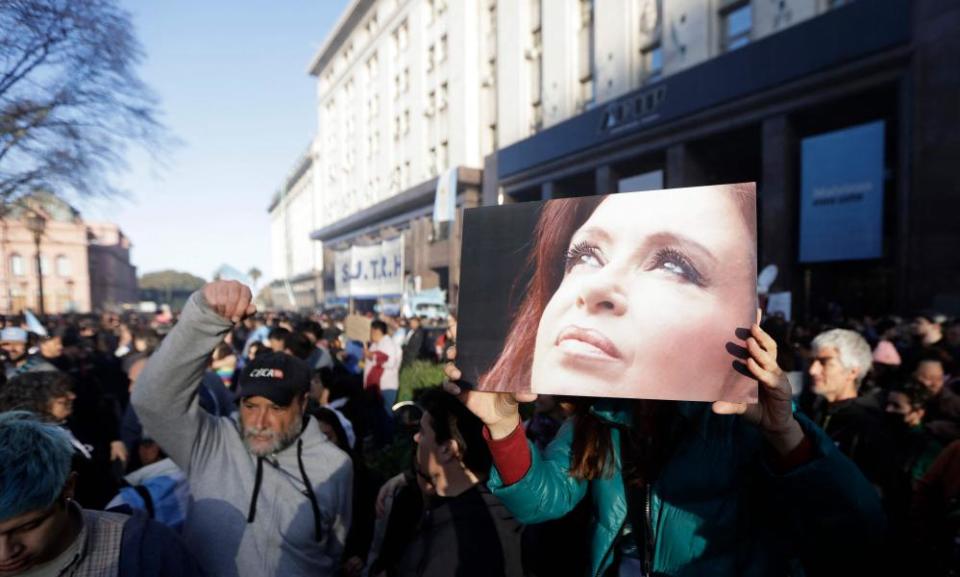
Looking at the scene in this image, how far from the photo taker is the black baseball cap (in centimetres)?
229

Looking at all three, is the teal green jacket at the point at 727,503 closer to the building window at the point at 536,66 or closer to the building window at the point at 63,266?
the building window at the point at 536,66

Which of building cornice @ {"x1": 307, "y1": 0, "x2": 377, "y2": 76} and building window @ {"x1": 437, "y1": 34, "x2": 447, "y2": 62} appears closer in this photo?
building window @ {"x1": 437, "y1": 34, "x2": 447, "y2": 62}

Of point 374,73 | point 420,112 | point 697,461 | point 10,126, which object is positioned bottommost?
point 697,461

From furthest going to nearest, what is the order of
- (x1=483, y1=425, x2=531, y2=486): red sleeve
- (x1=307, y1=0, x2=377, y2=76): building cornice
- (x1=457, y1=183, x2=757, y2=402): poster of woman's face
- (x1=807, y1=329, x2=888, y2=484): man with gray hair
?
(x1=307, y1=0, x2=377, y2=76): building cornice → (x1=807, y1=329, x2=888, y2=484): man with gray hair → (x1=483, y1=425, x2=531, y2=486): red sleeve → (x1=457, y1=183, x2=757, y2=402): poster of woman's face

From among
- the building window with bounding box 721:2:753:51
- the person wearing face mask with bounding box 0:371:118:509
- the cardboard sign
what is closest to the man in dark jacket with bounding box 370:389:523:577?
the person wearing face mask with bounding box 0:371:118:509

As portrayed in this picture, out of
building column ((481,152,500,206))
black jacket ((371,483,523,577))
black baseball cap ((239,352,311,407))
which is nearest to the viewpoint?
black jacket ((371,483,523,577))

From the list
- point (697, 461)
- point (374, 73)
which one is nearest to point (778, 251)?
point (697, 461)

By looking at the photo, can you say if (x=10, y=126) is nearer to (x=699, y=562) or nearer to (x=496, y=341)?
(x=496, y=341)

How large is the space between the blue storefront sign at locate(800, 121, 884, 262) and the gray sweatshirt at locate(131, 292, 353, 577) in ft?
44.9

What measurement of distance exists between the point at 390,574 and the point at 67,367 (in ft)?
22.2

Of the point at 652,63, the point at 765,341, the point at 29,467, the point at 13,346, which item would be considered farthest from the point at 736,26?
the point at 29,467

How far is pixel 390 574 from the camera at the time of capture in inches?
85.1

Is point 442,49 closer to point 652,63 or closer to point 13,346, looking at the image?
point 652,63

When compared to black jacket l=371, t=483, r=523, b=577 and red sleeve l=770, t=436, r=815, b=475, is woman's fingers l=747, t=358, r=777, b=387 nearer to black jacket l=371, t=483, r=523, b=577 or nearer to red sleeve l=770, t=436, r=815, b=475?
red sleeve l=770, t=436, r=815, b=475
